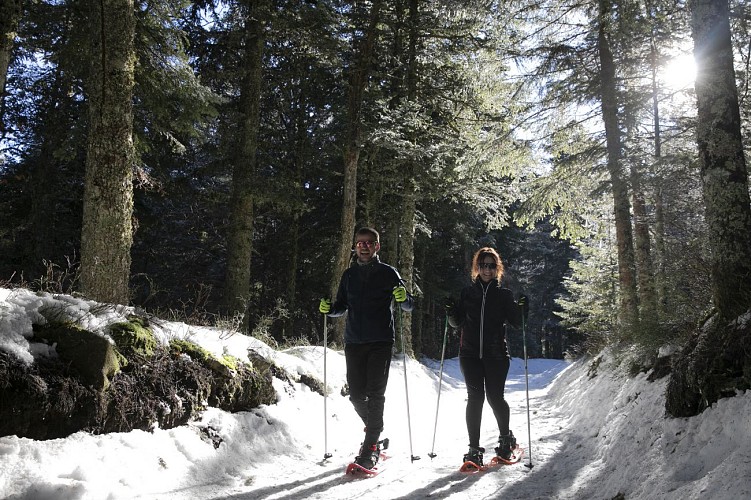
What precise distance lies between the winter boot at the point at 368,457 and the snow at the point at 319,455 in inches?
7.2

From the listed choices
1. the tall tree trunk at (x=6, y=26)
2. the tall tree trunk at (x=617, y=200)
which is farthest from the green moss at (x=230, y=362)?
the tall tree trunk at (x=617, y=200)

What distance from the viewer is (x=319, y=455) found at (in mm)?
6090

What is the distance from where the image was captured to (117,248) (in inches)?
243

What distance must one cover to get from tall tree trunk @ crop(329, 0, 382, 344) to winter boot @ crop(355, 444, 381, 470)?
7.14 m

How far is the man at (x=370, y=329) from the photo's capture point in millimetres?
5371

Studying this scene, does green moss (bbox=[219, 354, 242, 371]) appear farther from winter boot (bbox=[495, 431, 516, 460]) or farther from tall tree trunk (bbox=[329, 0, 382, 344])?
tall tree trunk (bbox=[329, 0, 382, 344])

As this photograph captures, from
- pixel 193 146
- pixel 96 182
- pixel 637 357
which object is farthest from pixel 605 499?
pixel 193 146

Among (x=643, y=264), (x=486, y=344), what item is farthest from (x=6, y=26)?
(x=643, y=264)

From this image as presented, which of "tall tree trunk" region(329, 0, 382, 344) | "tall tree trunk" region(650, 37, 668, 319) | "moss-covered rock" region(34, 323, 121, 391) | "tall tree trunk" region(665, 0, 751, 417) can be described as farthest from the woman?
"tall tree trunk" region(329, 0, 382, 344)

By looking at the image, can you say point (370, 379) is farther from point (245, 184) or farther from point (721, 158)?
point (245, 184)

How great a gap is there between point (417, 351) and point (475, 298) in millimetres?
18956

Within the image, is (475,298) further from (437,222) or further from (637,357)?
(437,222)

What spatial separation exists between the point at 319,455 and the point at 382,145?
313 inches

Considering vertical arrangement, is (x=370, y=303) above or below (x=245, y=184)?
below
